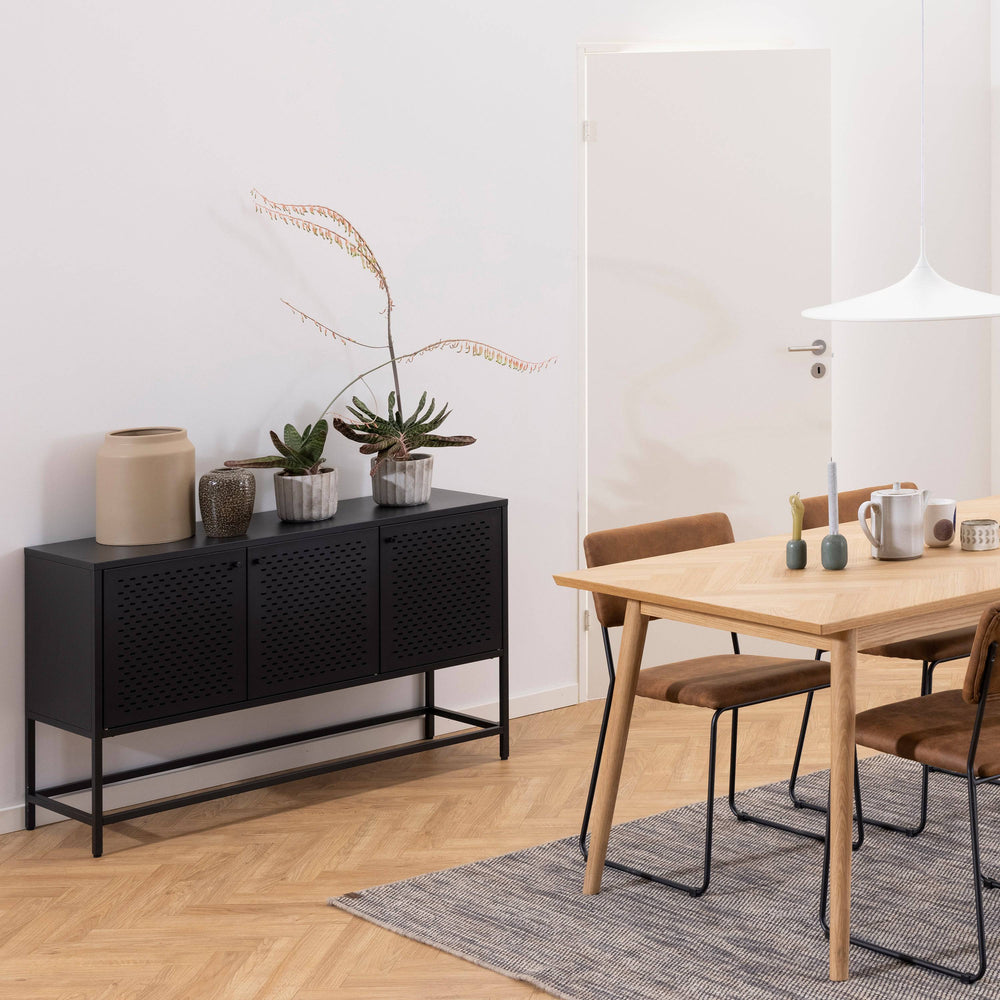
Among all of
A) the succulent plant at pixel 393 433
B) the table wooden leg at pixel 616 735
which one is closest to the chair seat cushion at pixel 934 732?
the table wooden leg at pixel 616 735

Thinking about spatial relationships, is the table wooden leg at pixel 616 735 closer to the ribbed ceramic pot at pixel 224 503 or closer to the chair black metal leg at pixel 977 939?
the chair black metal leg at pixel 977 939

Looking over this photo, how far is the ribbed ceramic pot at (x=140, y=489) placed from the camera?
4.22 metres

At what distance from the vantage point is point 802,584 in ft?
11.6

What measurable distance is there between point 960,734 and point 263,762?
7.82 feet

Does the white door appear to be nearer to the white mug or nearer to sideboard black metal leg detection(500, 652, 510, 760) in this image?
sideboard black metal leg detection(500, 652, 510, 760)

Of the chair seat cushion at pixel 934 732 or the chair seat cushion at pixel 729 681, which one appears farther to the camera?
the chair seat cushion at pixel 729 681

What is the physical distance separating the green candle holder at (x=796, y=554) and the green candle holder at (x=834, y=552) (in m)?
0.05

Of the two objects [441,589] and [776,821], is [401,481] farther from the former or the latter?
[776,821]

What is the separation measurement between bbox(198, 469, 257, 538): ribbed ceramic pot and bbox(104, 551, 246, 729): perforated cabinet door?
0.10 meters

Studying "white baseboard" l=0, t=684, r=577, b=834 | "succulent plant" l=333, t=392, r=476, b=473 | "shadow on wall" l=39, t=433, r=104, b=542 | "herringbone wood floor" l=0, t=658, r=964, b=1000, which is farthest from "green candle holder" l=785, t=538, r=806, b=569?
"shadow on wall" l=39, t=433, r=104, b=542

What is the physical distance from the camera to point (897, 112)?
6.32m

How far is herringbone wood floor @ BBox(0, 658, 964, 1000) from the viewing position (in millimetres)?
3350

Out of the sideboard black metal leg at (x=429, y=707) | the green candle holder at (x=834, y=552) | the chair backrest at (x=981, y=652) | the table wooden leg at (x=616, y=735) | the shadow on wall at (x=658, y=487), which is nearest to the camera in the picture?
the chair backrest at (x=981, y=652)

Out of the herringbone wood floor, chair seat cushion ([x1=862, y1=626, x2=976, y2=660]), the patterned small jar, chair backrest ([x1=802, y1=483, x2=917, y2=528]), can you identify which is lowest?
the herringbone wood floor
